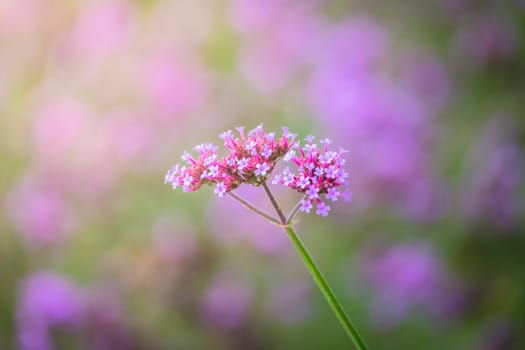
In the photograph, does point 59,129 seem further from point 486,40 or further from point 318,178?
point 318,178

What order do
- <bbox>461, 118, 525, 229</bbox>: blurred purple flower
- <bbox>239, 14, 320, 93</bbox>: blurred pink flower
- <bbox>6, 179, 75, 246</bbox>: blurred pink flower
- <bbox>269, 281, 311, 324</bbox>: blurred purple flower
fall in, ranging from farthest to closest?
<bbox>239, 14, 320, 93</bbox>: blurred pink flower, <bbox>6, 179, 75, 246</bbox>: blurred pink flower, <bbox>269, 281, 311, 324</bbox>: blurred purple flower, <bbox>461, 118, 525, 229</bbox>: blurred purple flower

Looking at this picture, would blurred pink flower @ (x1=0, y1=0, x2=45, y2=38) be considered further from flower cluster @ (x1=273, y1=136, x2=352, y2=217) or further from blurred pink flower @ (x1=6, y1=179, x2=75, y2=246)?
flower cluster @ (x1=273, y1=136, x2=352, y2=217)

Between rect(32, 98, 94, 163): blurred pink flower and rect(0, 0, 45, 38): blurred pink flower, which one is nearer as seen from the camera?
rect(32, 98, 94, 163): blurred pink flower

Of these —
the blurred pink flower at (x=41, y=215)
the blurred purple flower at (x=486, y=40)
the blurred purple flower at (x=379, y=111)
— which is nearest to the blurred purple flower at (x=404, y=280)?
the blurred purple flower at (x=379, y=111)

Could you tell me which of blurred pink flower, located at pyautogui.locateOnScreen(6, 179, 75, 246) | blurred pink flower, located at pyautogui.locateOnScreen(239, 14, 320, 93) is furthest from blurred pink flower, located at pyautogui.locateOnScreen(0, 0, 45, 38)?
blurred pink flower, located at pyautogui.locateOnScreen(239, 14, 320, 93)

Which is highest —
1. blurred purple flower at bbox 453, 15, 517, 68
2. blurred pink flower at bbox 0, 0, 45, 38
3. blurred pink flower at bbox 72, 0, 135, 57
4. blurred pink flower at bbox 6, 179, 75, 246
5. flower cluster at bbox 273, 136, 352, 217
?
blurred pink flower at bbox 0, 0, 45, 38

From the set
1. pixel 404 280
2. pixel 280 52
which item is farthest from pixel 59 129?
pixel 404 280

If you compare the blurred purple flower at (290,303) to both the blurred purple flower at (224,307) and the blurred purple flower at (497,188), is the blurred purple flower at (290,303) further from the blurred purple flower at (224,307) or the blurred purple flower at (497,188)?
the blurred purple flower at (497,188)
